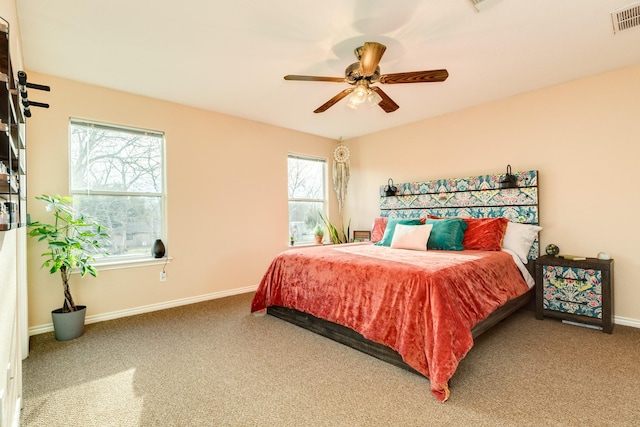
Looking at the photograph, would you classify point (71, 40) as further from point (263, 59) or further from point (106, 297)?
point (106, 297)

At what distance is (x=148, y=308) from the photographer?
11.7 feet

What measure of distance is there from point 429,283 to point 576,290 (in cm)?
193

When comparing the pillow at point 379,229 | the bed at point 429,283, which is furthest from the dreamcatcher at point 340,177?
the bed at point 429,283

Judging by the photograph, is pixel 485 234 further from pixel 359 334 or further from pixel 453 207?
pixel 359 334

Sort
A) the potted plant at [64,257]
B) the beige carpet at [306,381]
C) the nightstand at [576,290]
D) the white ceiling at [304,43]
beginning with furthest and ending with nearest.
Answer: the nightstand at [576,290], the potted plant at [64,257], the white ceiling at [304,43], the beige carpet at [306,381]

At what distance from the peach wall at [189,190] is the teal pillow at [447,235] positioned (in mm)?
2284

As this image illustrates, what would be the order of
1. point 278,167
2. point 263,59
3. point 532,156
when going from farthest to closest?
point 278,167
point 532,156
point 263,59

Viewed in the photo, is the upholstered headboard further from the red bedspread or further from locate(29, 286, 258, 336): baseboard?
locate(29, 286, 258, 336): baseboard

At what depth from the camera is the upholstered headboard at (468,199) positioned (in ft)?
11.7

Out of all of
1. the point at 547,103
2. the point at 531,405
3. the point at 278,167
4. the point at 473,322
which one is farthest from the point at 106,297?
the point at 547,103

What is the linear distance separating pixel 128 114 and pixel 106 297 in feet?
6.57

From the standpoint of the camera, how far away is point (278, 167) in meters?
4.86

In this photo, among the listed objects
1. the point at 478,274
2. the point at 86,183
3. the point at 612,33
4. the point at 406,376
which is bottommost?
the point at 406,376

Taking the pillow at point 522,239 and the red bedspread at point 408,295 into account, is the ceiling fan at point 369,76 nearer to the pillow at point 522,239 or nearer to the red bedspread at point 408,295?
the red bedspread at point 408,295
